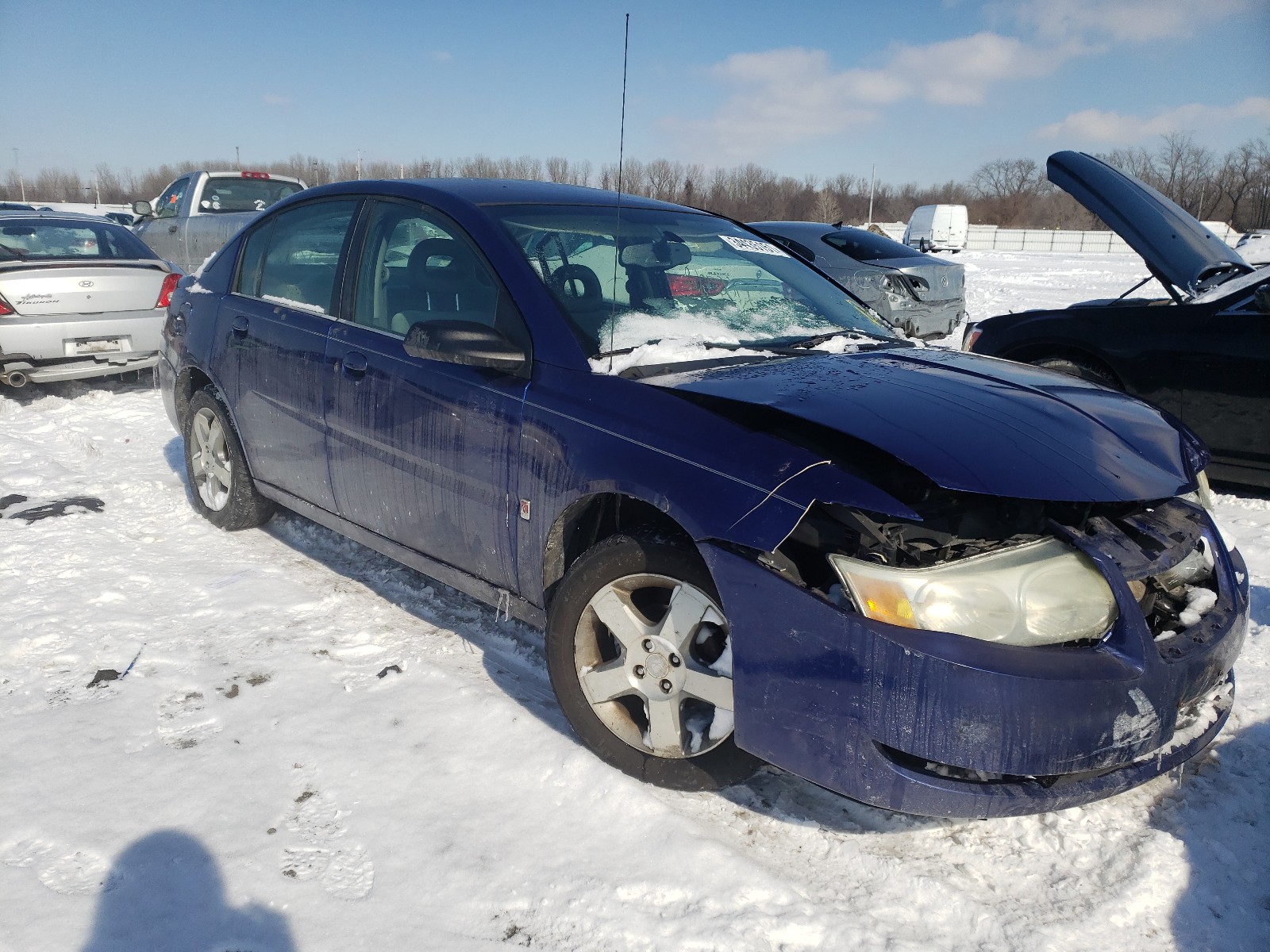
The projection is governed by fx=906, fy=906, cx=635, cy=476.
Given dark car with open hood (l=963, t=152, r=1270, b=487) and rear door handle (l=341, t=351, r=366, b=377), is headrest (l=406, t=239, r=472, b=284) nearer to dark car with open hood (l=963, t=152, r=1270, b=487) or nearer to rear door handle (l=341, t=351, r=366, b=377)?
rear door handle (l=341, t=351, r=366, b=377)

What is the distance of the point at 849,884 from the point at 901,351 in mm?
1685

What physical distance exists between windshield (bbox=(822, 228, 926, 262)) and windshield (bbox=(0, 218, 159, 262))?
652cm

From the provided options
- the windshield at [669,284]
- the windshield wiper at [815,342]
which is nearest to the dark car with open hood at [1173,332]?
the windshield wiper at [815,342]

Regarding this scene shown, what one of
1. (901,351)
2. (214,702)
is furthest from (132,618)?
(901,351)

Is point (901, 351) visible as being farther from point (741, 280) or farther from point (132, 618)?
point (132, 618)

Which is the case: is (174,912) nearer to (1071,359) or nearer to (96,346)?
(1071,359)

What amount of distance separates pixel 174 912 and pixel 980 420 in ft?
7.27

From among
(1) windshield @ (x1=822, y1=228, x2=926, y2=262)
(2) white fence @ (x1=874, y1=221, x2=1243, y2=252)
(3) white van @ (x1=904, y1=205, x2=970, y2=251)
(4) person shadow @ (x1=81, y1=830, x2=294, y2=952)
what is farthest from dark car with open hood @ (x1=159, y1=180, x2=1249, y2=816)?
(2) white fence @ (x1=874, y1=221, x2=1243, y2=252)

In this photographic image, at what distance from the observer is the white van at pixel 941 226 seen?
3253 centimetres

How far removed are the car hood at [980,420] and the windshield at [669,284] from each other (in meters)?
0.27

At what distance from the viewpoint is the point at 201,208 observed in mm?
10984

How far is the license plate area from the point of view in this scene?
6.97 m

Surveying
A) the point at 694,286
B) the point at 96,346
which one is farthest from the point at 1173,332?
the point at 96,346

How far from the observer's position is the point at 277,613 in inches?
138
